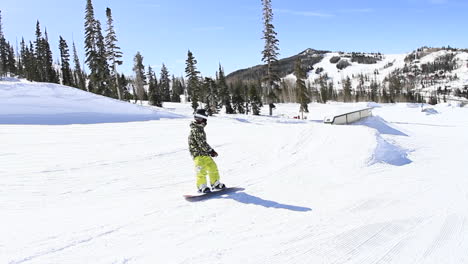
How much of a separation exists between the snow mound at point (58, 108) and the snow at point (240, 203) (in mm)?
4462

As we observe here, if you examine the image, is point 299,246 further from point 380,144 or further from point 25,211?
point 380,144

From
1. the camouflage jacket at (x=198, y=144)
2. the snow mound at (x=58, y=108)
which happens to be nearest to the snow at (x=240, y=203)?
the camouflage jacket at (x=198, y=144)

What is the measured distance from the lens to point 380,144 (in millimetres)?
10492

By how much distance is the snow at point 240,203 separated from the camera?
4270mm

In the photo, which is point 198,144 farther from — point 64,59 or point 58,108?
point 64,59

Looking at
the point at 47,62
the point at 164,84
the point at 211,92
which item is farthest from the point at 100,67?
the point at 164,84

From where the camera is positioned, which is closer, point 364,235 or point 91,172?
point 364,235

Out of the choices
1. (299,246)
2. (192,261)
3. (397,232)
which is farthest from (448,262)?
(192,261)

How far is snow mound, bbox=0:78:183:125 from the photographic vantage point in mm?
16686

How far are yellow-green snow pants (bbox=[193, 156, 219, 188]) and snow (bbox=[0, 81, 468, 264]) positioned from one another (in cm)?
52

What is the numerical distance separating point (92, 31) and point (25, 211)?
44565mm

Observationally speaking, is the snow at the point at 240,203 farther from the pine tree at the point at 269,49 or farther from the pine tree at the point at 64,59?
the pine tree at the point at 64,59

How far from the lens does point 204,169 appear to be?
6484mm

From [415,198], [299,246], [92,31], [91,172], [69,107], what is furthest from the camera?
[92,31]
